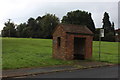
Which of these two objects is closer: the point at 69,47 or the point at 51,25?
the point at 69,47

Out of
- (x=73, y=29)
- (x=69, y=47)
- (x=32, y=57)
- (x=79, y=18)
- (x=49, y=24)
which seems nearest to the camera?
(x=69, y=47)

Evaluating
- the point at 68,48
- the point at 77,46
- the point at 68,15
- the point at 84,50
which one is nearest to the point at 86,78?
the point at 68,48

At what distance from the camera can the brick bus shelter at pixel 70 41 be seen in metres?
17.4

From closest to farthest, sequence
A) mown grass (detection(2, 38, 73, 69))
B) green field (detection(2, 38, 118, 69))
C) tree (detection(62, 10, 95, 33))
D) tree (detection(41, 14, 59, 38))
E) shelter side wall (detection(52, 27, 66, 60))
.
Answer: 1. mown grass (detection(2, 38, 73, 69))
2. green field (detection(2, 38, 118, 69))
3. shelter side wall (detection(52, 27, 66, 60))
4. tree (detection(41, 14, 59, 38))
5. tree (detection(62, 10, 95, 33))

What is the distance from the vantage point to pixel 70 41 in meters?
17.5

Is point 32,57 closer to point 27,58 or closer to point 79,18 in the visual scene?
point 27,58

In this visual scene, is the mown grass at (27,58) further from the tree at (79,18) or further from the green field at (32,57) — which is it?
the tree at (79,18)

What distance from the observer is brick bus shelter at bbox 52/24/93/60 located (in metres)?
17.4

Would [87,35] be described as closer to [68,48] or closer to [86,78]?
[68,48]

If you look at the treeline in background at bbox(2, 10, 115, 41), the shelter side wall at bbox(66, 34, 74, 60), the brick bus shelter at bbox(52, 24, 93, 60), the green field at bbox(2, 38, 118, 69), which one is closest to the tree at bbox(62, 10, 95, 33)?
the treeline in background at bbox(2, 10, 115, 41)

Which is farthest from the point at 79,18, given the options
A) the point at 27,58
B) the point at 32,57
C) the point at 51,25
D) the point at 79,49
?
the point at 27,58

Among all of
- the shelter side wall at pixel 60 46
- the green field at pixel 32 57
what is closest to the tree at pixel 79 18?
the green field at pixel 32 57

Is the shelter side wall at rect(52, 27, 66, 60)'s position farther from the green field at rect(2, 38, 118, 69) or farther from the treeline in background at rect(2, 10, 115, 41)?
the treeline in background at rect(2, 10, 115, 41)

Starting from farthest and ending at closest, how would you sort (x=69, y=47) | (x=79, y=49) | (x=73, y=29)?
(x=79, y=49)
(x=73, y=29)
(x=69, y=47)
